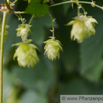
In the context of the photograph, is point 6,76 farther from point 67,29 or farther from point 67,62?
point 67,29

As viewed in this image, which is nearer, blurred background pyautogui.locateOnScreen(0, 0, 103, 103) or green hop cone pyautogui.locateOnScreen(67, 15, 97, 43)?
green hop cone pyautogui.locateOnScreen(67, 15, 97, 43)

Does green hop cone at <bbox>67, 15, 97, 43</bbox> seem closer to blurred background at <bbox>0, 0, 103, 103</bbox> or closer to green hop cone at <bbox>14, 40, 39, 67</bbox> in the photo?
green hop cone at <bbox>14, 40, 39, 67</bbox>

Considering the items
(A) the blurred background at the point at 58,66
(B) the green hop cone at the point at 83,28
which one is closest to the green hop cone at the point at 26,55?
(B) the green hop cone at the point at 83,28

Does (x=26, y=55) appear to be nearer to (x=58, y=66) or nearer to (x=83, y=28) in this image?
(x=83, y=28)

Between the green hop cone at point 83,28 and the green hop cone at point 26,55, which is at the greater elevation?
the green hop cone at point 83,28

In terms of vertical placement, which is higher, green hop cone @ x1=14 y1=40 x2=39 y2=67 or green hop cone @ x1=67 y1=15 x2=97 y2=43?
green hop cone @ x1=67 y1=15 x2=97 y2=43

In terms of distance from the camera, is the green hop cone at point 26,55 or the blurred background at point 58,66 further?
the blurred background at point 58,66

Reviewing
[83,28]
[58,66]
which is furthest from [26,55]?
[58,66]

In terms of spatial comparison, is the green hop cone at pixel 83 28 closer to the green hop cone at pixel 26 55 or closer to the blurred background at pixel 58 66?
the green hop cone at pixel 26 55

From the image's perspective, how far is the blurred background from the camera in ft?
4.10

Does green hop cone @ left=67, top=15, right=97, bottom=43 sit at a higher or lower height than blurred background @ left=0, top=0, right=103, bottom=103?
higher

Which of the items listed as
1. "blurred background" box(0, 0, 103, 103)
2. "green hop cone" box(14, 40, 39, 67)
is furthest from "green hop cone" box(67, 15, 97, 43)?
"blurred background" box(0, 0, 103, 103)

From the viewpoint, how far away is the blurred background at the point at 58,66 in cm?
125

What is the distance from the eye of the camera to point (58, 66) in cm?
170
